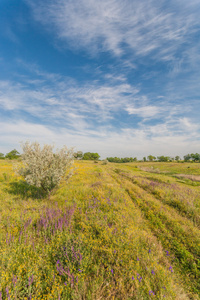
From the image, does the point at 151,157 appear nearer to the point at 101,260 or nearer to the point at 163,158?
the point at 163,158

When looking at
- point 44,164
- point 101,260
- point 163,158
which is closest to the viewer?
point 101,260

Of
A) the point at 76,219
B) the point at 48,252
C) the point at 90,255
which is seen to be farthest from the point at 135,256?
the point at 76,219

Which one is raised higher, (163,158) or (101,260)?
(163,158)

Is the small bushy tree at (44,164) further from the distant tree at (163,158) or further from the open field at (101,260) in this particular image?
the distant tree at (163,158)

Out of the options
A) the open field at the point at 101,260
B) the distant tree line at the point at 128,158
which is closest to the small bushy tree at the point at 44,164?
the open field at the point at 101,260

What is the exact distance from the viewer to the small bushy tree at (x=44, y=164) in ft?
31.2

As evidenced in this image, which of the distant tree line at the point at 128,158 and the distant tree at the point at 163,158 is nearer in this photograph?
the distant tree line at the point at 128,158

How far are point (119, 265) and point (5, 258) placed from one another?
3.54 m

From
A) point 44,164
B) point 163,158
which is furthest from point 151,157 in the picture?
point 44,164

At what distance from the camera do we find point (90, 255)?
425cm

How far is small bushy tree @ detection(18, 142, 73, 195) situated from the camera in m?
9.52

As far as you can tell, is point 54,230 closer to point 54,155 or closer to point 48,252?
point 48,252

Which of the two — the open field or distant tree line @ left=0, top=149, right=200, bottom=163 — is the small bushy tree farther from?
distant tree line @ left=0, top=149, right=200, bottom=163

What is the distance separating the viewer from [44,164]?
33.2 feet
